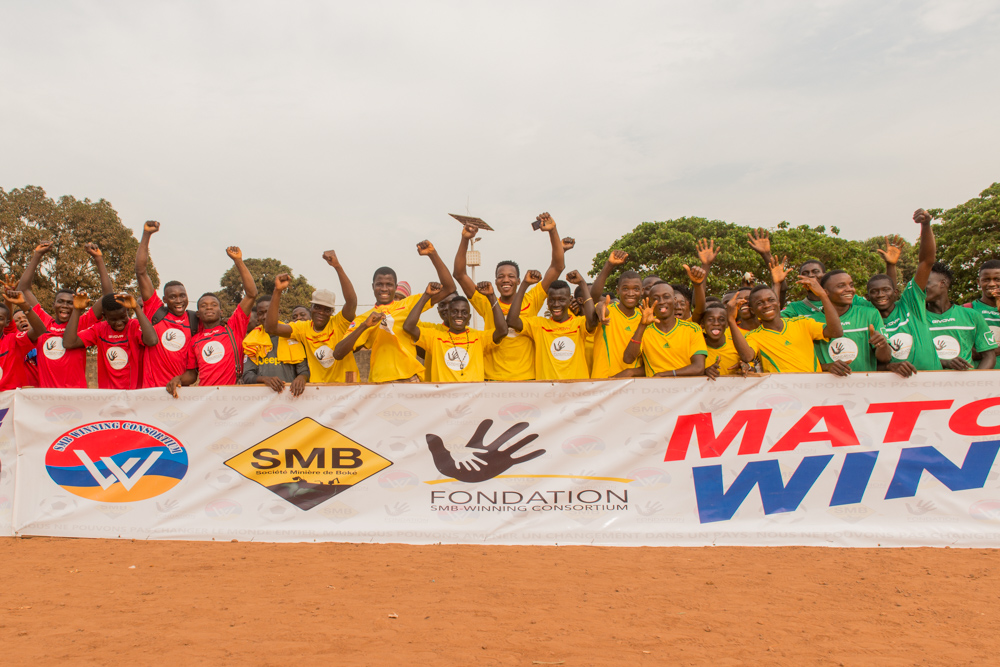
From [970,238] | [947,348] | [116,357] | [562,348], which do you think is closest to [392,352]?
[562,348]

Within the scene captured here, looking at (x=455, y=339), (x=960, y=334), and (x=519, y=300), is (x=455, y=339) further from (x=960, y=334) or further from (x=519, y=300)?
(x=960, y=334)

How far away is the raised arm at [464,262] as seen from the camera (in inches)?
212

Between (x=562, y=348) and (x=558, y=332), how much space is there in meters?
0.15

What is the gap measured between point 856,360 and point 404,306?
3.98 meters

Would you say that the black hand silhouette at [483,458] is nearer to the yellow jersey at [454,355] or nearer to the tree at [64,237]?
the yellow jersey at [454,355]

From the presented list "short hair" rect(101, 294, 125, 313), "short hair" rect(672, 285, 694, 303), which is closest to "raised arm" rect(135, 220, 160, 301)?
"short hair" rect(101, 294, 125, 313)

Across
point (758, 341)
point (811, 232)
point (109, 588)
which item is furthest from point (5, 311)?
point (811, 232)

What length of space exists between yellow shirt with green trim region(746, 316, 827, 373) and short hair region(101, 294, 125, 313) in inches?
226

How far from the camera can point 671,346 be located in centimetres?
504

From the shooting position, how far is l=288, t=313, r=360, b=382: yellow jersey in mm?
5680

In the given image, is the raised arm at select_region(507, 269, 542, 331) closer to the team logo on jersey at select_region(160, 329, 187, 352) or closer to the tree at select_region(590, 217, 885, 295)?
the team logo on jersey at select_region(160, 329, 187, 352)

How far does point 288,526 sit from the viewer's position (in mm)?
4770

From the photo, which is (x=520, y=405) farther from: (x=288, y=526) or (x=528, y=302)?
(x=288, y=526)

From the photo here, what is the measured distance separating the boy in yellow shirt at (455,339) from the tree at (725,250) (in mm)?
19918
